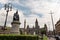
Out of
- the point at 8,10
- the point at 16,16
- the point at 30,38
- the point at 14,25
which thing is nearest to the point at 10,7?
the point at 8,10

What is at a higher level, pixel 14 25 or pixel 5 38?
pixel 14 25

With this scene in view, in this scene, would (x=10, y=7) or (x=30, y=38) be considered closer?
(x=30, y=38)

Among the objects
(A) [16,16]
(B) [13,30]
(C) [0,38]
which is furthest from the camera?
(A) [16,16]

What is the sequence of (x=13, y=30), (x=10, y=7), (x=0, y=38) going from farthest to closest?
(x=10, y=7) < (x=13, y=30) < (x=0, y=38)

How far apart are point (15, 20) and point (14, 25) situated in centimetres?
190

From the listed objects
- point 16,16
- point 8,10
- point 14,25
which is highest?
point 8,10

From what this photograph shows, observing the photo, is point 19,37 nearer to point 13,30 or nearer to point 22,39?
point 22,39

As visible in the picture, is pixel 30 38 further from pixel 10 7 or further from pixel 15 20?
pixel 10 7

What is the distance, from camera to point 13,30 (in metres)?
31.5

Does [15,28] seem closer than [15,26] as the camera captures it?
Yes

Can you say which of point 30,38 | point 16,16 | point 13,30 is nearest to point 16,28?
point 13,30

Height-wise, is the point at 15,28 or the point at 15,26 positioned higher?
the point at 15,26

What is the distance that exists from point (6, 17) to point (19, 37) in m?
21.5

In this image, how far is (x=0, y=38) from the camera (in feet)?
69.0
